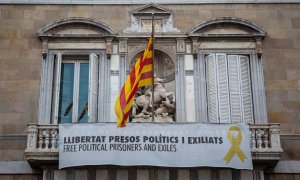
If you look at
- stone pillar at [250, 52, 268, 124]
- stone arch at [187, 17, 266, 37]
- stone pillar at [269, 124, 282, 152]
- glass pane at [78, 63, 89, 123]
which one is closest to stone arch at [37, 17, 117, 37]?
glass pane at [78, 63, 89, 123]

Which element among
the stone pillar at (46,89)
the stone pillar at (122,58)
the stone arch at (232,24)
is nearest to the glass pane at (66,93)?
the stone pillar at (46,89)

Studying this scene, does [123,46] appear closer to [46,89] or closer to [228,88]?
[46,89]

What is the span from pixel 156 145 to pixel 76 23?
5485 millimetres

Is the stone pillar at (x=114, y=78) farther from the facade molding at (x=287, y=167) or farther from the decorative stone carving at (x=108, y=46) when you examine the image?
the facade molding at (x=287, y=167)

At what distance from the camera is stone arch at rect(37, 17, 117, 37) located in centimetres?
1781

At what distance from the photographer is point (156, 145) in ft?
51.0

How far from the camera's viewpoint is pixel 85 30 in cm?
1805

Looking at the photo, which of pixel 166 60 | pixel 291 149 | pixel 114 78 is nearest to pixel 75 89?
pixel 114 78

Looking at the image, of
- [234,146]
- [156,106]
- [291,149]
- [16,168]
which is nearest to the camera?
[234,146]

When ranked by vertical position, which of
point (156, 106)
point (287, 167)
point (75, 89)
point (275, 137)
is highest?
point (75, 89)

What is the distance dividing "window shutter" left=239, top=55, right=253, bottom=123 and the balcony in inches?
45.5

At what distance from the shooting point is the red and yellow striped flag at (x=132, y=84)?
15227mm

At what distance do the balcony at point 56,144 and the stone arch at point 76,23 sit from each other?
372 cm

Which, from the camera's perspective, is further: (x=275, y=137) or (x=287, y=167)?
(x=287, y=167)
